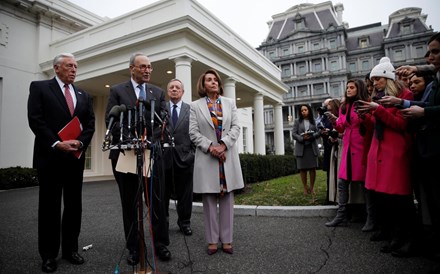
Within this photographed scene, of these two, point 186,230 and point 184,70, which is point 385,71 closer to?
point 186,230

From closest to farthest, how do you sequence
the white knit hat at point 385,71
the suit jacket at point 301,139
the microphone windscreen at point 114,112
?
the microphone windscreen at point 114,112
the white knit hat at point 385,71
the suit jacket at point 301,139

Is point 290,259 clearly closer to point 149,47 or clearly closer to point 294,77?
point 149,47

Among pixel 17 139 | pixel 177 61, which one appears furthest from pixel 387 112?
pixel 17 139

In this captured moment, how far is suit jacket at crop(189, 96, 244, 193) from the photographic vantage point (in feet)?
10.8

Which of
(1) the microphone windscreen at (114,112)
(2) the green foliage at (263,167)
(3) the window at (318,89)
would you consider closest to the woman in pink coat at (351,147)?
(1) the microphone windscreen at (114,112)

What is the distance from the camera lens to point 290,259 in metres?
2.95

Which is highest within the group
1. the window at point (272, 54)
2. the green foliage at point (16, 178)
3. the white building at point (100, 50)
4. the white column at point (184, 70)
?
the window at point (272, 54)

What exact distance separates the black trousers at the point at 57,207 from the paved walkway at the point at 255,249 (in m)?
0.23

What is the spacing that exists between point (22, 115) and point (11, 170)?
3.49 m

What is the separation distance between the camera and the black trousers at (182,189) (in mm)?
4289

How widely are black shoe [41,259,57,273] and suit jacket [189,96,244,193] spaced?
171 cm

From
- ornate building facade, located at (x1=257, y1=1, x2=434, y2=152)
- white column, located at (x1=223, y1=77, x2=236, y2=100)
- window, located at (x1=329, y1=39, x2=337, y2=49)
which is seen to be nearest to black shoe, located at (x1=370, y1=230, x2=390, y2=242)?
white column, located at (x1=223, y1=77, x2=236, y2=100)

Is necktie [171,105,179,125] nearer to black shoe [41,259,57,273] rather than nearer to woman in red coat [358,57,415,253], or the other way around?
black shoe [41,259,57,273]

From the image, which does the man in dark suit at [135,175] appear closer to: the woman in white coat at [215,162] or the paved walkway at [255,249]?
the paved walkway at [255,249]
